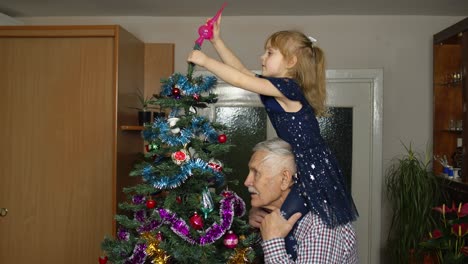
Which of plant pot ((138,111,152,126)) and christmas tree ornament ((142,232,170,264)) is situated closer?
christmas tree ornament ((142,232,170,264))

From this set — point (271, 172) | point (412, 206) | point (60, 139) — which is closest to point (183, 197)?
point (271, 172)

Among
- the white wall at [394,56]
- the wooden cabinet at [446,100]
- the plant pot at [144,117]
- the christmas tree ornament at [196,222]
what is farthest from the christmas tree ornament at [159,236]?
the wooden cabinet at [446,100]

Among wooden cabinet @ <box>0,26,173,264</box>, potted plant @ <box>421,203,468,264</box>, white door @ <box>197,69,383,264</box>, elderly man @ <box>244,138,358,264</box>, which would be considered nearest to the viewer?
elderly man @ <box>244,138,358,264</box>

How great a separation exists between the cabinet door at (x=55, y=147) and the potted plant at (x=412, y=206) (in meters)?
1.95

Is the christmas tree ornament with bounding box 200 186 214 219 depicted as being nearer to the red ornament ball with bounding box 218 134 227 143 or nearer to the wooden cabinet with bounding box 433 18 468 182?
the red ornament ball with bounding box 218 134 227 143

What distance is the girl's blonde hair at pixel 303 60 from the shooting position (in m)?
1.75

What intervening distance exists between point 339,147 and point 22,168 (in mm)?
2289

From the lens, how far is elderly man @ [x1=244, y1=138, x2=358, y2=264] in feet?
5.36

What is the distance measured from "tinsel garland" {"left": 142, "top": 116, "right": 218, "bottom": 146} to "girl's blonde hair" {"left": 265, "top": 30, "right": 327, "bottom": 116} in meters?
0.35

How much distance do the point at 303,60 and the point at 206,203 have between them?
0.58 meters

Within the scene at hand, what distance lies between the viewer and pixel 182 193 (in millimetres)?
1832

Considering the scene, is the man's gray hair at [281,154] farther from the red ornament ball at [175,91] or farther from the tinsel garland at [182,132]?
the red ornament ball at [175,91]

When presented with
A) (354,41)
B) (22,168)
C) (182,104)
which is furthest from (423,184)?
(22,168)

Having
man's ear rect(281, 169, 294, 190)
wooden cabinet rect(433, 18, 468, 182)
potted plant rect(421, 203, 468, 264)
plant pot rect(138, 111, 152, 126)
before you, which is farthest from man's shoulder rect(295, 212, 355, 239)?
wooden cabinet rect(433, 18, 468, 182)
